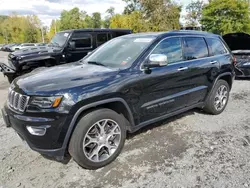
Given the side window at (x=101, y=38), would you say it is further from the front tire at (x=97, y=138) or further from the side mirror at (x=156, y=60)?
the front tire at (x=97, y=138)

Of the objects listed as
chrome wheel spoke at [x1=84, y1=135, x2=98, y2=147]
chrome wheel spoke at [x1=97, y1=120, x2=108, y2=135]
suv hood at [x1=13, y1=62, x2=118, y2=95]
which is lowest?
chrome wheel spoke at [x1=84, y1=135, x2=98, y2=147]

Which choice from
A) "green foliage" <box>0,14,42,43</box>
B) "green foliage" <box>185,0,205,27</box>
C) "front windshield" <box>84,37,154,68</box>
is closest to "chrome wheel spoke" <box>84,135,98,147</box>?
"front windshield" <box>84,37,154,68</box>

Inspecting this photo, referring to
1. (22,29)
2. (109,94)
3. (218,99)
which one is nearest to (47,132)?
(109,94)

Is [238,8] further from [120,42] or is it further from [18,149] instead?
[18,149]

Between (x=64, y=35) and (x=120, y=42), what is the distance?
468cm

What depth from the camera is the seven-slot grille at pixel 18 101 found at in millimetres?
2585

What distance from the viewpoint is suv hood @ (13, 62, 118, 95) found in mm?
2561

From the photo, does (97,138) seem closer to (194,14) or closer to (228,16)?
(228,16)

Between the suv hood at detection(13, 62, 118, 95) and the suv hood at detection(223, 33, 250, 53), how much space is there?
7.12 metres

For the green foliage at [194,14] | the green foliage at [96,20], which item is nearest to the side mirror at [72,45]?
the green foliage at [194,14]

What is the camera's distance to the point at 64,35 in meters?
7.99

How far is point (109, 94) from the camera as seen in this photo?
2.82 metres

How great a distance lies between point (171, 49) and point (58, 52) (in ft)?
15.8

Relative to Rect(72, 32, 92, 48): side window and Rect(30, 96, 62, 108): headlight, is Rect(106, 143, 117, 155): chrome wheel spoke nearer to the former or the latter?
Rect(30, 96, 62, 108): headlight
